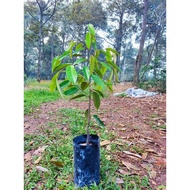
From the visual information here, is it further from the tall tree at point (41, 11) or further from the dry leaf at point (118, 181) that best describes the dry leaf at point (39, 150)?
the tall tree at point (41, 11)

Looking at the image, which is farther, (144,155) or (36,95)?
(36,95)

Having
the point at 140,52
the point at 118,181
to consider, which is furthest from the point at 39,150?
the point at 140,52

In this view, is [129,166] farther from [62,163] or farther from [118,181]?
[62,163]

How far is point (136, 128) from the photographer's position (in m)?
1.45

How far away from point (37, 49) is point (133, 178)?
9.27ft

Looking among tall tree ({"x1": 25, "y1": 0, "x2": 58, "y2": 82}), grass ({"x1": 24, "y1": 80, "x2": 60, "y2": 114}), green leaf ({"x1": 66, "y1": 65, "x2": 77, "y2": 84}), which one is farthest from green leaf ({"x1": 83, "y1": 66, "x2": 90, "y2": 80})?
tall tree ({"x1": 25, "y1": 0, "x2": 58, "y2": 82})

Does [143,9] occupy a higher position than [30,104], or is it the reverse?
[143,9]

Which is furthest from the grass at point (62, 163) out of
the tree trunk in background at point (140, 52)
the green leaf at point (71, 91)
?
the tree trunk in background at point (140, 52)

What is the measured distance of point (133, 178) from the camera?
2.81 ft

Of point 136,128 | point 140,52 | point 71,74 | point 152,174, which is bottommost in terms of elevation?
point 152,174

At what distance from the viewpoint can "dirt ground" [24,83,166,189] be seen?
96 centimetres

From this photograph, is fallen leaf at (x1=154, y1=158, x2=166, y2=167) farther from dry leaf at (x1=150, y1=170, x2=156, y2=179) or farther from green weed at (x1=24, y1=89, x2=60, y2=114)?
green weed at (x1=24, y1=89, x2=60, y2=114)
